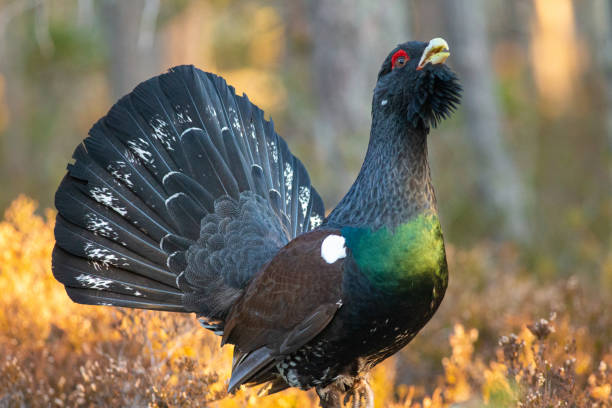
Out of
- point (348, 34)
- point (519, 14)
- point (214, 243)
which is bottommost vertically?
point (214, 243)

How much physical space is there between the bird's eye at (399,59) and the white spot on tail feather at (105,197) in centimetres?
168

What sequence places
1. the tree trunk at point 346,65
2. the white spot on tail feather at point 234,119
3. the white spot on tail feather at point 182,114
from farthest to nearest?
the tree trunk at point 346,65
the white spot on tail feather at point 234,119
the white spot on tail feather at point 182,114

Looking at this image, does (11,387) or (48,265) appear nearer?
(11,387)

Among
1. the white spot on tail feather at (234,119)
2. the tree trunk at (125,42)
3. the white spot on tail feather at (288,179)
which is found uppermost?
the tree trunk at (125,42)

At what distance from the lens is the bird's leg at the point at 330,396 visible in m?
3.52

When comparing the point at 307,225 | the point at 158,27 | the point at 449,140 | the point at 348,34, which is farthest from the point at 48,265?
the point at 449,140

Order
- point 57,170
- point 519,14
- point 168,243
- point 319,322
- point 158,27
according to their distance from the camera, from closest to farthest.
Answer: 1. point 319,322
2. point 168,243
3. point 158,27
4. point 57,170
5. point 519,14

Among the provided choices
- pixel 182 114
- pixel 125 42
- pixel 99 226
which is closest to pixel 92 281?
pixel 99 226

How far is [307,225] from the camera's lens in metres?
4.20

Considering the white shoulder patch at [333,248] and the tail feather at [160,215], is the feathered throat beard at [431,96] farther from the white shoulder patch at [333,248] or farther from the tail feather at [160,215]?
the tail feather at [160,215]

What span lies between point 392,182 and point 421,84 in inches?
18.2

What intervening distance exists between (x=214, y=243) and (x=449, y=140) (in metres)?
10.8

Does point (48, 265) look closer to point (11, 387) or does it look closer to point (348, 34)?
point (11, 387)

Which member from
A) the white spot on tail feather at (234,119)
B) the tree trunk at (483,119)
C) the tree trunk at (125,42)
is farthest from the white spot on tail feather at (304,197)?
the tree trunk at (125,42)
